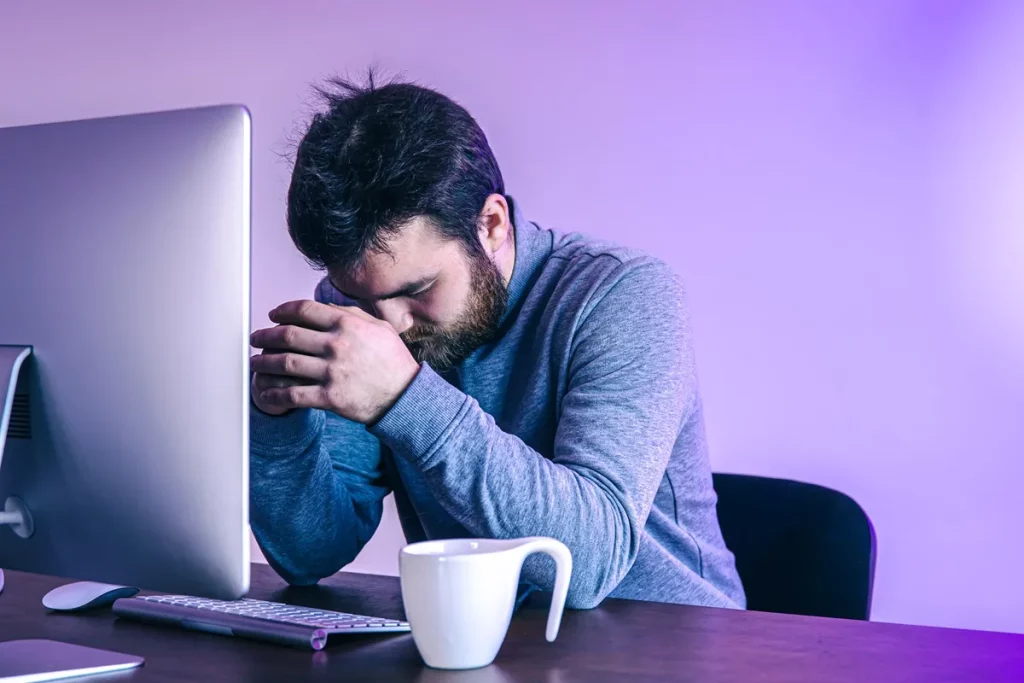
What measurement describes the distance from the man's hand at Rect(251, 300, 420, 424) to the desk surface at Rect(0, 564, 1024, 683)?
0.65ft

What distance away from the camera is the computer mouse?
0.93 meters

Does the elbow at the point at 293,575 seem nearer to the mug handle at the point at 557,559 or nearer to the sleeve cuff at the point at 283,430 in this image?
the sleeve cuff at the point at 283,430

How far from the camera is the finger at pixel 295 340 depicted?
Result: 911 millimetres

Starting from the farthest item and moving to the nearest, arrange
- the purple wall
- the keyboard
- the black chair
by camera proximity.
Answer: the purple wall, the black chair, the keyboard

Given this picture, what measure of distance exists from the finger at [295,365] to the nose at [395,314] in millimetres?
387

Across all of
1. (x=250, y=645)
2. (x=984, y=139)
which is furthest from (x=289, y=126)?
(x=250, y=645)

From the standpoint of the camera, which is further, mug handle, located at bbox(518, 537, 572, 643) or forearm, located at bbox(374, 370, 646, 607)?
forearm, located at bbox(374, 370, 646, 607)

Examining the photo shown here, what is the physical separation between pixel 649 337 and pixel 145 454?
0.62 metres

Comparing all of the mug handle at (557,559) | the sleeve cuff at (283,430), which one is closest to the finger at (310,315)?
the sleeve cuff at (283,430)

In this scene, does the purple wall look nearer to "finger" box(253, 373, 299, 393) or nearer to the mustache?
the mustache

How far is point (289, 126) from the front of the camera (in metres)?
2.48

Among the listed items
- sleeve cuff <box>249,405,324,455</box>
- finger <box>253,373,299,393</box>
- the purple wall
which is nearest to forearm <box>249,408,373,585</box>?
sleeve cuff <box>249,405,324,455</box>

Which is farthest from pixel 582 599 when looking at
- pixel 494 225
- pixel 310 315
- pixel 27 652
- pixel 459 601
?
pixel 494 225

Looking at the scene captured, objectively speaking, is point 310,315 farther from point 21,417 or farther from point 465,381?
point 465,381
